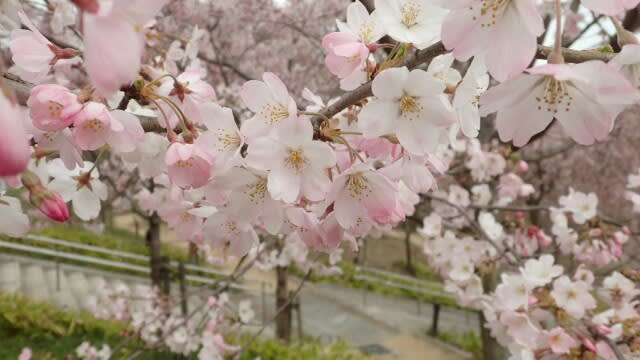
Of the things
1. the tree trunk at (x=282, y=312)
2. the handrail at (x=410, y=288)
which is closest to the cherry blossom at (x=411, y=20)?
the tree trunk at (x=282, y=312)

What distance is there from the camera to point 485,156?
152 inches

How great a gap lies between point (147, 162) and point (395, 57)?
661mm

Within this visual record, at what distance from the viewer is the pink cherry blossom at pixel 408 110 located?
80 centimetres

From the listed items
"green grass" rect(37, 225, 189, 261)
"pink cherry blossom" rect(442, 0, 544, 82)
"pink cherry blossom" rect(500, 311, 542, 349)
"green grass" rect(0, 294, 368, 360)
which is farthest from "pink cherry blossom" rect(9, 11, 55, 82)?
"green grass" rect(37, 225, 189, 261)

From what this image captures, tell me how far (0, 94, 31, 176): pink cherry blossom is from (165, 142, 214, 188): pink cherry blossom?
430mm

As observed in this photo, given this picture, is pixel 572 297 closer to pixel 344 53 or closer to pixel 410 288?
pixel 344 53

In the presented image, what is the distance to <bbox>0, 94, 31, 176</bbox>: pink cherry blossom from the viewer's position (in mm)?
434

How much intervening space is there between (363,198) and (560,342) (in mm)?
1193

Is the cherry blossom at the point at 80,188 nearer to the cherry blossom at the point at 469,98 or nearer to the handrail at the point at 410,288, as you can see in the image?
the cherry blossom at the point at 469,98

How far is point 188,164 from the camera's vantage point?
0.89 meters

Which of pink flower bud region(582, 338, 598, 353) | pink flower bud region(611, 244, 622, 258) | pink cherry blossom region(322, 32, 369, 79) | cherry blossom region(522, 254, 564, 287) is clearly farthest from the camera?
pink flower bud region(611, 244, 622, 258)

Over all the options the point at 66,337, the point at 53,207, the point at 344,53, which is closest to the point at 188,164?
the point at 53,207

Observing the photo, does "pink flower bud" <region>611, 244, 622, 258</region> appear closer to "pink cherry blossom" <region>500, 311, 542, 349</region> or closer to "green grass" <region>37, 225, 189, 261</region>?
"pink cherry blossom" <region>500, 311, 542, 349</region>

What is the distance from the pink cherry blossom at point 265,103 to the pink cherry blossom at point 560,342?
4.43ft
